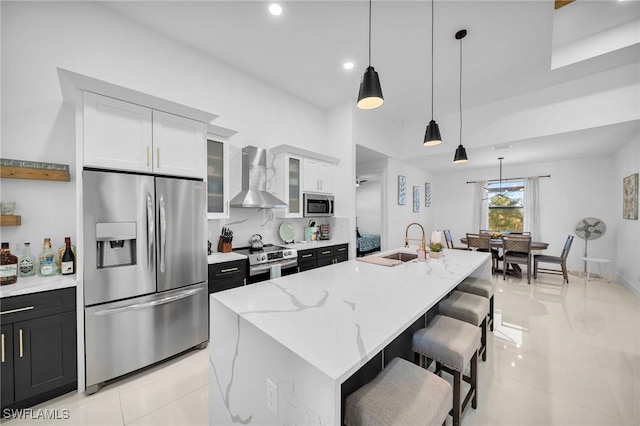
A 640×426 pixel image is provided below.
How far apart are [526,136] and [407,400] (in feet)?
15.4

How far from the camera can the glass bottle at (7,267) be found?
171 centimetres

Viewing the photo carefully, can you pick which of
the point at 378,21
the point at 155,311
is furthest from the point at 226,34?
the point at 155,311

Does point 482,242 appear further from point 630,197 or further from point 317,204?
point 317,204

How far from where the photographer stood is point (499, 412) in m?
1.71

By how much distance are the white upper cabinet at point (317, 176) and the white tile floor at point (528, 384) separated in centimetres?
258

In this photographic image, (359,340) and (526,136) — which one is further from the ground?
(526,136)

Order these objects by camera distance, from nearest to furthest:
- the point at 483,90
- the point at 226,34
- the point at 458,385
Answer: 1. the point at 458,385
2. the point at 226,34
3. the point at 483,90

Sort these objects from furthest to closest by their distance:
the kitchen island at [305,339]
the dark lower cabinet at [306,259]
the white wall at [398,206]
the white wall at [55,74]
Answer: the white wall at [398,206] → the dark lower cabinet at [306,259] → the white wall at [55,74] → the kitchen island at [305,339]

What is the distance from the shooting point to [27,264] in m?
1.90

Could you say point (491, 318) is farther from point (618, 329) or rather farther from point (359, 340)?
point (359, 340)

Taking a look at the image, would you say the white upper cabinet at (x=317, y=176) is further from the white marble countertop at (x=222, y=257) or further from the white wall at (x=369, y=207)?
the white wall at (x=369, y=207)

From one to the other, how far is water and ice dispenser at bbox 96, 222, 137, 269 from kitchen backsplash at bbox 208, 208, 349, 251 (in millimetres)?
1084

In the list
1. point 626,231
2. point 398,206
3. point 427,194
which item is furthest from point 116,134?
point 626,231

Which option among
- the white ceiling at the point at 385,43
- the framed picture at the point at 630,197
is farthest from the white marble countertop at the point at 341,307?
the framed picture at the point at 630,197
